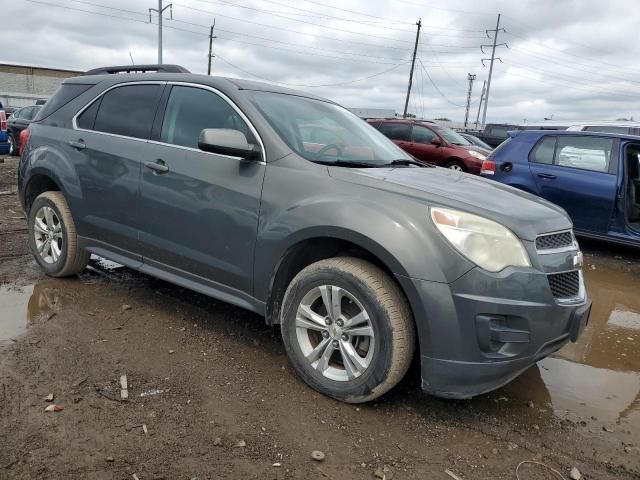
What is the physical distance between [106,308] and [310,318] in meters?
1.98

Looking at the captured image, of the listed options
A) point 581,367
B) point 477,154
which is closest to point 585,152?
point 581,367

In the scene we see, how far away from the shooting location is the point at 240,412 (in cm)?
277

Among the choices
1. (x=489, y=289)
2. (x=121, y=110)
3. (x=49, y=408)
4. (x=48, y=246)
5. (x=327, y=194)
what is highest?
(x=121, y=110)

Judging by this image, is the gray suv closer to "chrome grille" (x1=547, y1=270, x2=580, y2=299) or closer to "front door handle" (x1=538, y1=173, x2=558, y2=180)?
"chrome grille" (x1=547, y1=270, x2=580, y2=299)

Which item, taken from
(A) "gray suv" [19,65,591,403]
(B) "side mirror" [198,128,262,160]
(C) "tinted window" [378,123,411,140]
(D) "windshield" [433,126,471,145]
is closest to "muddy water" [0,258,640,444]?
(A) "gray suv" [19,65,591,403]

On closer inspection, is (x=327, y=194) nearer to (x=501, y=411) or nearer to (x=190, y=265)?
(x=190, y=265)

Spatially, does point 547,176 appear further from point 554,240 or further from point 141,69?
point 141,69

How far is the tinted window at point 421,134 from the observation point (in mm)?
13570

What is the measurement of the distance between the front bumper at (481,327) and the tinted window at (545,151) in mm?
4987

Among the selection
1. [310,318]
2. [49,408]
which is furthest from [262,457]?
[49,408]

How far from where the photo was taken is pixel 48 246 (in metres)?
4.69

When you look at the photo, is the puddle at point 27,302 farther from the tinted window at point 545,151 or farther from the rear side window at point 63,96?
the tinted window at point 545,151

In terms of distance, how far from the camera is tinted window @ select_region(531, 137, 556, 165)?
7.04 metres

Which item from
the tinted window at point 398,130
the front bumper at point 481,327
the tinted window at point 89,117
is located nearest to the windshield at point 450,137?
the tinted window at point 398,130
